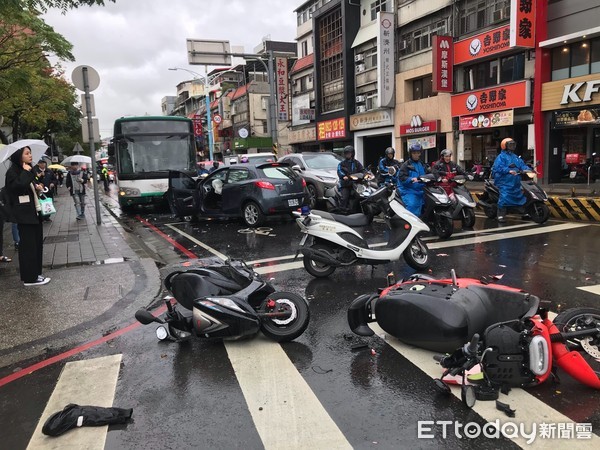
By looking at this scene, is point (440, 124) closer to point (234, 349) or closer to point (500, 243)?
point (500, 243)

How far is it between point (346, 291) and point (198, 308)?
2.45 meters

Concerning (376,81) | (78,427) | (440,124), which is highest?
(376,81)

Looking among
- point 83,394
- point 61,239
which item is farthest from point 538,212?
point 61,239

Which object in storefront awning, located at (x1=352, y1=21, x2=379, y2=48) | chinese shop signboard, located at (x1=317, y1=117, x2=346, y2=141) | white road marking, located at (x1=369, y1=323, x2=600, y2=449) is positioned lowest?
white road marking, located at (x1=369, y1=323, x2=600, y2=449)

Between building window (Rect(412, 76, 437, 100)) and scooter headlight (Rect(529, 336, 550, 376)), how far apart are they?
88.0 ft

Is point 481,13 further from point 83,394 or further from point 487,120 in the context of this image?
point 83,394

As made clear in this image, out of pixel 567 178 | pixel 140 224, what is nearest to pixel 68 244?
pixel 140 224

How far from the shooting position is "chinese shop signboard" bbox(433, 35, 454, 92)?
1004 inches

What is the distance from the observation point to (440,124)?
88.9 ft

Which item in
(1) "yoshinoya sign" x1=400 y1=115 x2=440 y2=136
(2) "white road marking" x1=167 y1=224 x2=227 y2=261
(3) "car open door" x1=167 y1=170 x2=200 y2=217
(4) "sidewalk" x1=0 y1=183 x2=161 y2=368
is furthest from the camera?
(1) "yoshinoya sign" x1=400 y1=115 x2=440 y2=136

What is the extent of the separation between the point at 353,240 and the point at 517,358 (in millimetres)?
3618

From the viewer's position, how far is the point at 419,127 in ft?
93.1

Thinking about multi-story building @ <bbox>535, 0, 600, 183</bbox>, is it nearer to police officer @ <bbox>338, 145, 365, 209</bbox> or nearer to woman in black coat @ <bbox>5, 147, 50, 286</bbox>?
police officer @ <bbox>338, 145, 365, 209</bbox>

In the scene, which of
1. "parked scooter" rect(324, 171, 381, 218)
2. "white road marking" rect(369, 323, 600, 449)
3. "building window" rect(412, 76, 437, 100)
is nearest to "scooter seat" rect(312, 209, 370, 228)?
"white road marking" rect(369, 323, 600, 449)
